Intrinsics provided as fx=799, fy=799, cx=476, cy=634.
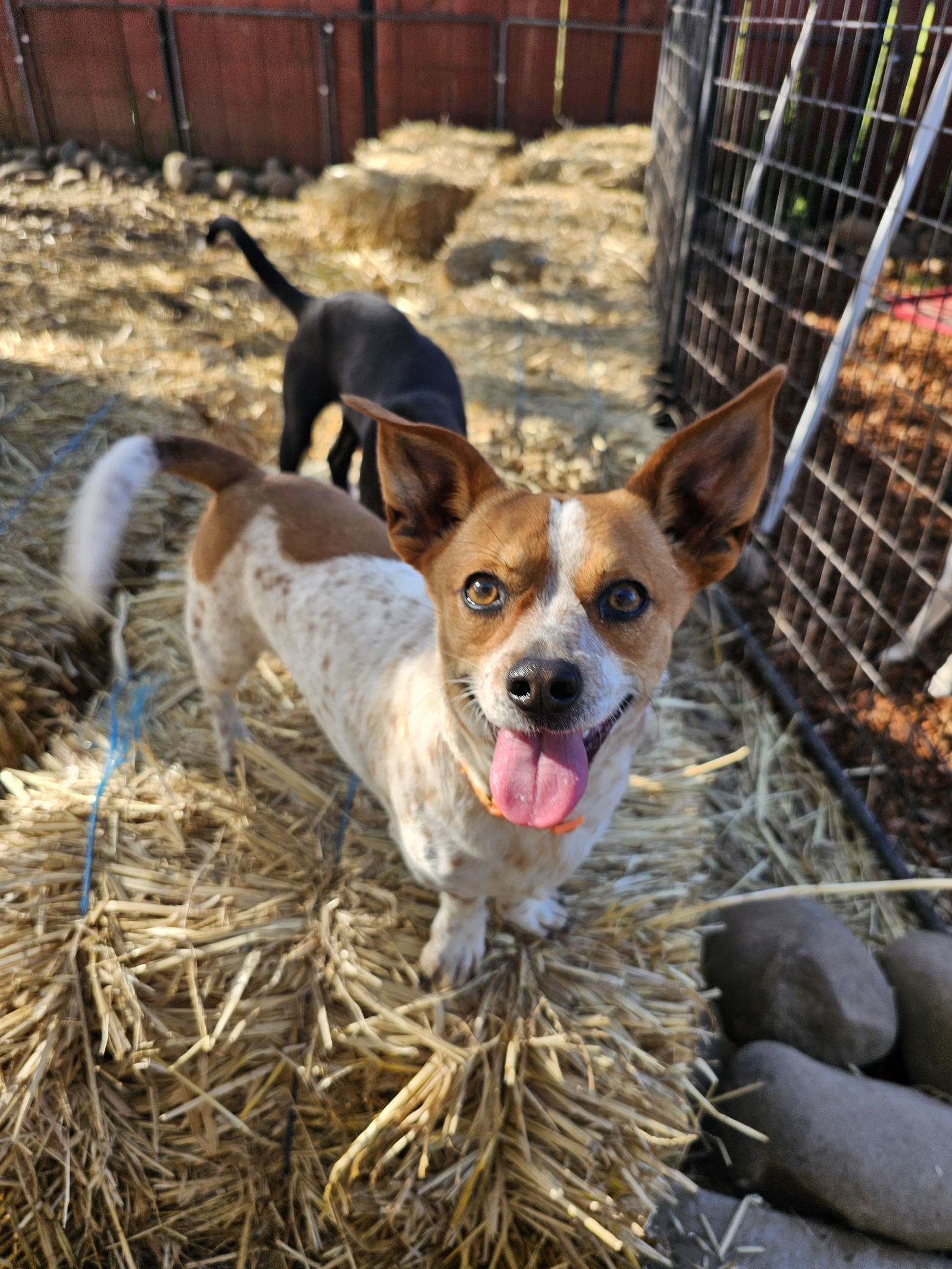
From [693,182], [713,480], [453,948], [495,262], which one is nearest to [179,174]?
[495,262]

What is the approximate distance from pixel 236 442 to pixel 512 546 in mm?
3826

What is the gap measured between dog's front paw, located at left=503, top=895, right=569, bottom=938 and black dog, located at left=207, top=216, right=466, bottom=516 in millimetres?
1998

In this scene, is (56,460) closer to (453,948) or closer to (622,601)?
A: (453,948)

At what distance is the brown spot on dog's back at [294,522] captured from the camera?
2.57 m

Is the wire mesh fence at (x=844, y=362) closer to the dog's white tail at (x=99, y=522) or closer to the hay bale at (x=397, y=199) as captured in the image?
the hay bale at (x=397, y=199)

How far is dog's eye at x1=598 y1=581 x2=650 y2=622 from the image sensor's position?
1656mm

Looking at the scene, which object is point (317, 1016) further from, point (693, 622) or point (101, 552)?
point (693, 622)

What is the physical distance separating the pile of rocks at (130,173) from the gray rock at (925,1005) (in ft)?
36.0

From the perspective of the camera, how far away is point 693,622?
4316 mm

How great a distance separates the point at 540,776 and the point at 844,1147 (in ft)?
4.67

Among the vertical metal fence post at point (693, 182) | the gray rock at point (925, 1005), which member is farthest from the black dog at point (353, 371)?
the gray rock at point (925, 1005)

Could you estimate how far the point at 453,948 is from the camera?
7.57 ft

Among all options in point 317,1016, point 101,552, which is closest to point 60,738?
point 101,552

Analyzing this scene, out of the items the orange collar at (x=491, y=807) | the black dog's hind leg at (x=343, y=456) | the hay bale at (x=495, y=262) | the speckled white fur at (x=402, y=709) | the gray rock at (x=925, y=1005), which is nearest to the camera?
the orange collar at (x=491, y=807)
